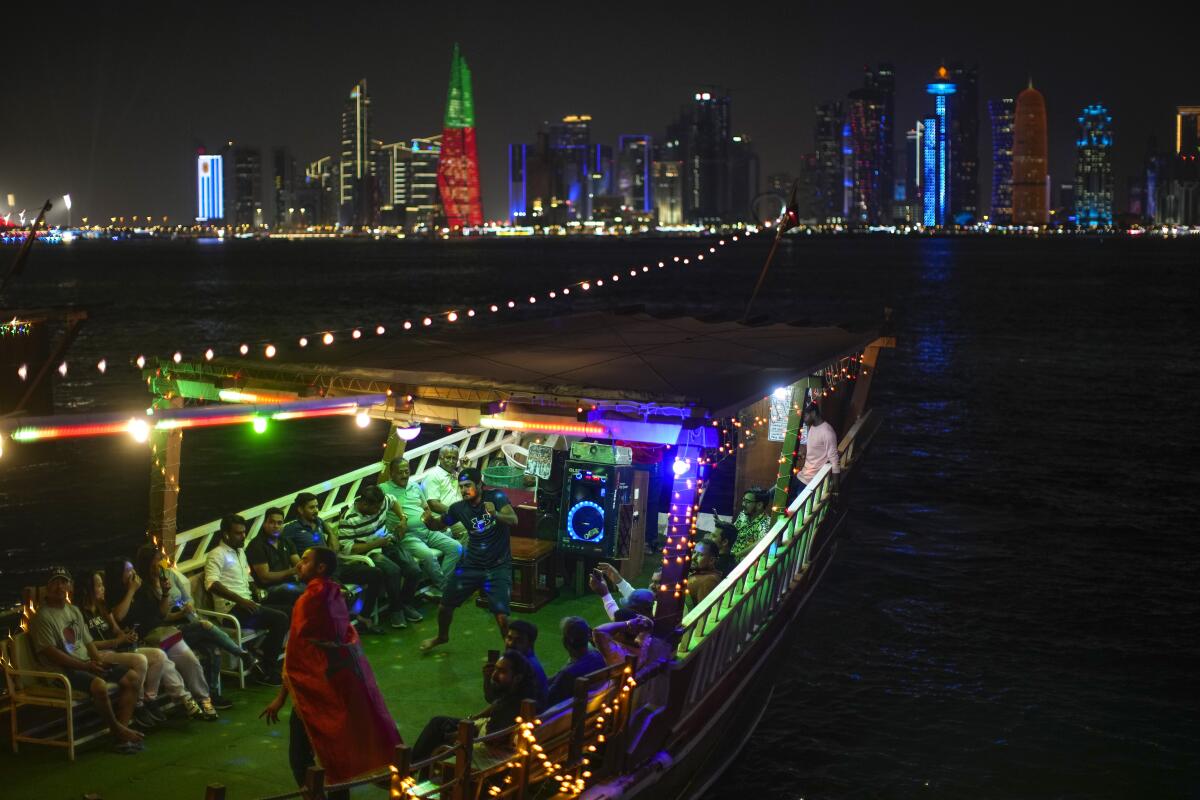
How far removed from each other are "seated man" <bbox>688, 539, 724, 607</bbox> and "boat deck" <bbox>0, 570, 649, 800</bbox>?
1226 millimetres

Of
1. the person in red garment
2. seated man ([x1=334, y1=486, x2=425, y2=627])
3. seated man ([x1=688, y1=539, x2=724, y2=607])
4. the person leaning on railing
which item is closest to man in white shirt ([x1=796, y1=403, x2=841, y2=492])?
the person leaning on railing

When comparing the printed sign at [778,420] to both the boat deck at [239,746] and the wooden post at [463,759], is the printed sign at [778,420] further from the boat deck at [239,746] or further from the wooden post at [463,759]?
the wooden post at [463,759]

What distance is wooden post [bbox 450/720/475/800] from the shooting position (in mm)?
6988

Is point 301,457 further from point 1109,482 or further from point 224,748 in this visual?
point 224,748

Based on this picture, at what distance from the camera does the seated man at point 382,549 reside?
11.8m

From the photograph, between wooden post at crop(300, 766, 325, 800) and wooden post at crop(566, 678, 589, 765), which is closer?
wooden post at crop(300, 766, 325, 800)

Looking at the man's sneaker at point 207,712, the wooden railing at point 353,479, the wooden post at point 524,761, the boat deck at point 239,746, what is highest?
the wooden railing at point 353,479

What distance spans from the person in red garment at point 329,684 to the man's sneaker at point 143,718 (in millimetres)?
2119

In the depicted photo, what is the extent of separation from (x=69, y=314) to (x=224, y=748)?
15.2 meters

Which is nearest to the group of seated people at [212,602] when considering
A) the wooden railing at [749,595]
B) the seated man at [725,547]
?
the seated man at [725,547]

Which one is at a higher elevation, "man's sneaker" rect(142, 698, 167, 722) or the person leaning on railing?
the person leaning on railing

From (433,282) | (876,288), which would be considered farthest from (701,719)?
(433,282)

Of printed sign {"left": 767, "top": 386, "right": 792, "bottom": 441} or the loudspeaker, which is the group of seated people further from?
printed sign {"left": 767, "top": 386, "right": 792, "bottom": 441}

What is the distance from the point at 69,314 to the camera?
73.7ft
